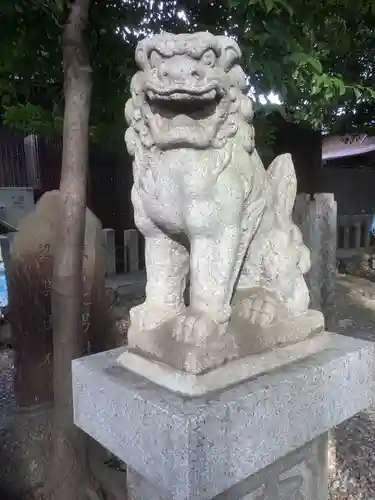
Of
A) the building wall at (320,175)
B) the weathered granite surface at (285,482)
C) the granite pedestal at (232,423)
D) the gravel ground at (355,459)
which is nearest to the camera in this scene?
the granite pedestal at (232,423)

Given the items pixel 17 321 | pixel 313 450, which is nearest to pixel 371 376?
pixel 313 450

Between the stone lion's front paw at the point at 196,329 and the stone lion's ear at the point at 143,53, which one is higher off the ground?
the stone lion's ear at the point at 143,53

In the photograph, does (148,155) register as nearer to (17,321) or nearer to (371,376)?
(371,376)

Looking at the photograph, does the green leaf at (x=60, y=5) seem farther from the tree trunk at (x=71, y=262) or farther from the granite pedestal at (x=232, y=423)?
the granite pedestal at (x=232, y=423)

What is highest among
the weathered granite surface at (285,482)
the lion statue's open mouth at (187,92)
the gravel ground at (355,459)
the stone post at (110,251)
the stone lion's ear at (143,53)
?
the stone lion's ear at (143,53)

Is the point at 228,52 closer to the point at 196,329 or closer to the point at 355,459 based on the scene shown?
the point at 196,329

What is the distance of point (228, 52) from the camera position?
3.56ft

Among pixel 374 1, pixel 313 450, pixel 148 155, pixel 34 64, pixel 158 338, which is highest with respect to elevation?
pixel 374 1

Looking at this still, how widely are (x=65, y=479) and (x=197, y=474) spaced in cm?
94

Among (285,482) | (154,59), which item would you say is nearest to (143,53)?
(154,59)

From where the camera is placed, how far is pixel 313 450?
1387 millimetres

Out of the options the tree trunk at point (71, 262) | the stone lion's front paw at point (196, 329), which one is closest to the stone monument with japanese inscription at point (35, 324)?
the tree trunk at point (71, 262)

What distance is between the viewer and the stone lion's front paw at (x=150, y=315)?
3.95 feet

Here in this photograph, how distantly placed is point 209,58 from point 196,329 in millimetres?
620
